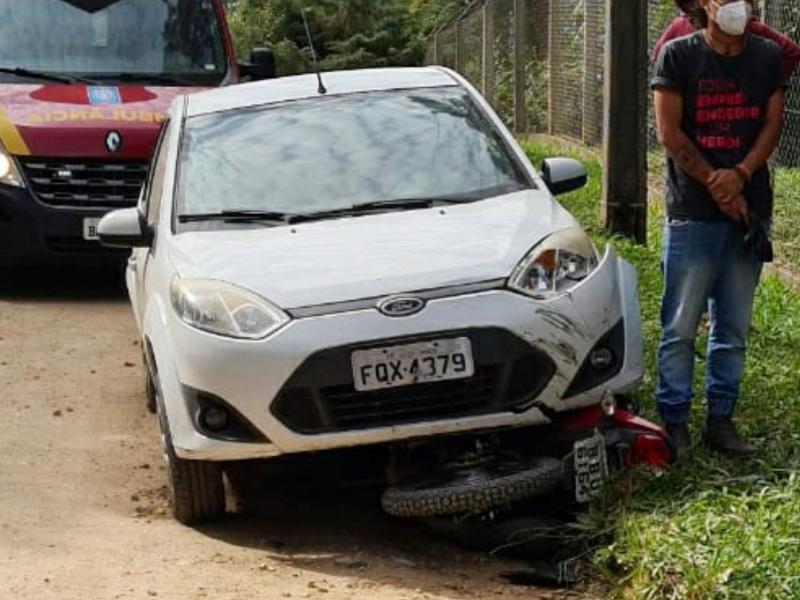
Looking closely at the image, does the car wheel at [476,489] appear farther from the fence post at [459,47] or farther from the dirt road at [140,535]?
the fence post at [459,47]

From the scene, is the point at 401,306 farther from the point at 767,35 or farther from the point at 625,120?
the point at 625,120

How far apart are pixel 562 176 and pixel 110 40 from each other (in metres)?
5.70

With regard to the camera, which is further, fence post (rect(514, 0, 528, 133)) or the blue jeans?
fence post (rect(514, 0, 528, 133))

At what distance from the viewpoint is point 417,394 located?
640 cm

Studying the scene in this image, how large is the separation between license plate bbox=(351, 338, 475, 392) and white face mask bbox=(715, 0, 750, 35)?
57.6 inches

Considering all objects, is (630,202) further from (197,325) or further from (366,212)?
(197,325)

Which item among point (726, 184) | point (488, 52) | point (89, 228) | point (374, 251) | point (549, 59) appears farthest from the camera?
point (488, 52)

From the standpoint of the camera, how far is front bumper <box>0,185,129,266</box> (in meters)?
11.8

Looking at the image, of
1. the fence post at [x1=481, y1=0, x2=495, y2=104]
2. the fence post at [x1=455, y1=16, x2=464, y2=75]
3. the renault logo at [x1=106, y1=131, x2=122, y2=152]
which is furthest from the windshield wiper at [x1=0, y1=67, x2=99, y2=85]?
the fence post at [x1=455, y1=16, x2=464, y2=75]

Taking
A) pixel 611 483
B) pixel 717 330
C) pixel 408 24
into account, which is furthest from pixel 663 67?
pixel 408 24

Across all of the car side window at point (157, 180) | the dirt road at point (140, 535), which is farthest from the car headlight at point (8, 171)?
the car side window at point (157, 180)

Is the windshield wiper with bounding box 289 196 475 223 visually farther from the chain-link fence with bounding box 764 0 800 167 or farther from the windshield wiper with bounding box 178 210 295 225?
the chain-link fence with bounding box 764 0 800 167

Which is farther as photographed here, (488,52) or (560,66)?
(488,52)

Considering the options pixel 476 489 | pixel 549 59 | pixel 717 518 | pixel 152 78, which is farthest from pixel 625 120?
pixel 549 59
